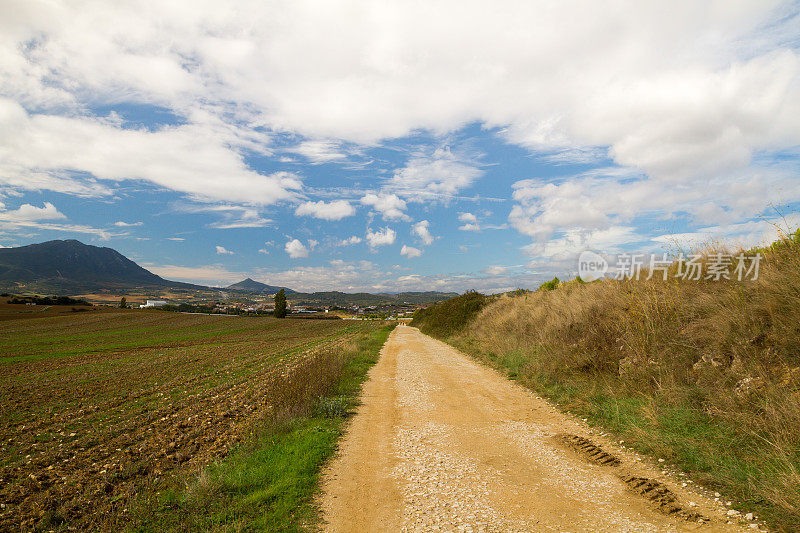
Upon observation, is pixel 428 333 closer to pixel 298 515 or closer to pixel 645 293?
pixel 645 293

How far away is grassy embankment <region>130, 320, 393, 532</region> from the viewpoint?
4.68 metres

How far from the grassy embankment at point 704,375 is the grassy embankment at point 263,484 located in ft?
17.2

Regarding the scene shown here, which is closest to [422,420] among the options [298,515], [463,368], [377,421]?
[377,421]

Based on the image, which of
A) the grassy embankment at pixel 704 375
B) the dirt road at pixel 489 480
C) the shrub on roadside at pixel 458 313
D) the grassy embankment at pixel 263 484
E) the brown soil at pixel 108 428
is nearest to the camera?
the dirt road at pixel 489 480

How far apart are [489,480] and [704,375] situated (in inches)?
179

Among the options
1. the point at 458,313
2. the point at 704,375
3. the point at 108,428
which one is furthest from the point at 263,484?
the point at 458,313

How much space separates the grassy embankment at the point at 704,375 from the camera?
4.84m

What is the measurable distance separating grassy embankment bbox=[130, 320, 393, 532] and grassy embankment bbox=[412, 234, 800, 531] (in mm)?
5233

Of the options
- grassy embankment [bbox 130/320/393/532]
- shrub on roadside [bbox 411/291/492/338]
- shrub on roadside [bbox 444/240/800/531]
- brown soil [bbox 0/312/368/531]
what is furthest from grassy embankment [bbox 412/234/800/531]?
shrub on roadside [bbox 411/291/492/338]

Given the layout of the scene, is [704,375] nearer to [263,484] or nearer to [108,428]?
[263,484]

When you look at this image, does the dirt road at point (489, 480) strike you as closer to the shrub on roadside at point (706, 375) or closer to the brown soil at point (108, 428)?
the shrub on roadside at point (706, 375)

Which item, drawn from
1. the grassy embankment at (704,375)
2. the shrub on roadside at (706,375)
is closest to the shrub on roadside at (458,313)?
the grassy embankment at (704,375)

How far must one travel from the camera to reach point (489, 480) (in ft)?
17.7

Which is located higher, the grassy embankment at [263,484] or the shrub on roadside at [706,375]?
the shrub on roadside at [706,375]
